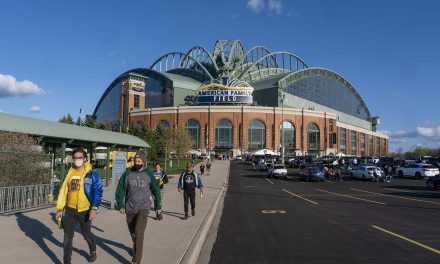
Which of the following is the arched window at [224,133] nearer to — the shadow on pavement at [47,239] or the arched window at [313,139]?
the arched window at [313,139]

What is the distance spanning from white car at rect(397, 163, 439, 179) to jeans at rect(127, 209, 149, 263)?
135 feet

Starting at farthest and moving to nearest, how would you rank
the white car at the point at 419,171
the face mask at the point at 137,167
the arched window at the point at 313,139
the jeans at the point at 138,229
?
the arched window at the point at 313,139 < the white car at the point at 419,171 < the face mask at the point at 137,167 < the jeans at the point at 138,229

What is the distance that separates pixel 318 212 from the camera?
15367 mm

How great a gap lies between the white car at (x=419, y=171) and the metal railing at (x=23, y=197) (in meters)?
37.9

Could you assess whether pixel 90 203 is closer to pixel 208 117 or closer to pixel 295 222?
pixel 295 222

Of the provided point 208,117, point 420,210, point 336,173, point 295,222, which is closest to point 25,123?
point 295,222

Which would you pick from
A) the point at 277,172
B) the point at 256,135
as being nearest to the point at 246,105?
the point at 256,135

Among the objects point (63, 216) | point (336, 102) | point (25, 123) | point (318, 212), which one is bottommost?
point (318, 212)

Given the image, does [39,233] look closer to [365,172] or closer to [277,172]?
[277,172]

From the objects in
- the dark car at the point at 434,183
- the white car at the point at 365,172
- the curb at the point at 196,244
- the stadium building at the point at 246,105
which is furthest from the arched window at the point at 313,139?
the curb at the point at 196,244

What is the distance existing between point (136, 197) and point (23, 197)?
8.85 meters

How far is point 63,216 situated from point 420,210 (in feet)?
46.4

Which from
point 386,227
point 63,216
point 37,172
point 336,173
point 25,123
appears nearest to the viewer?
point 63,216

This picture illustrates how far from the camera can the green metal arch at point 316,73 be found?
120 metres
